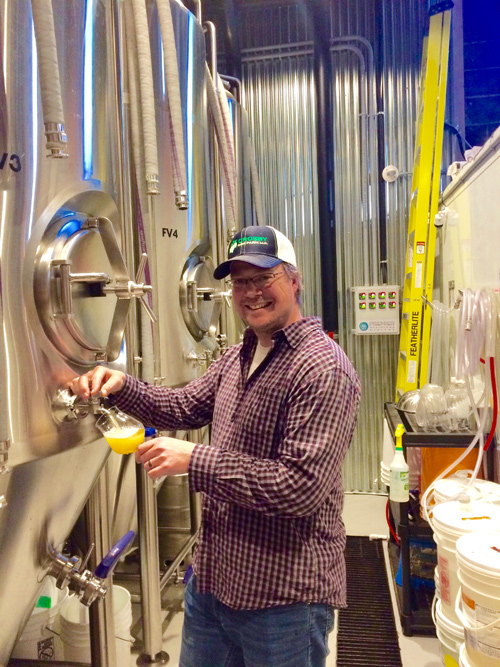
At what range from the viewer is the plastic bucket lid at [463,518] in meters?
1.50

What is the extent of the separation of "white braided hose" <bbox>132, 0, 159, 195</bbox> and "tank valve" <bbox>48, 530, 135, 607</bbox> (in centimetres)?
101

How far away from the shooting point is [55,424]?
1.10 m

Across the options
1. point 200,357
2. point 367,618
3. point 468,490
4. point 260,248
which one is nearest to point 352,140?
point 200,357

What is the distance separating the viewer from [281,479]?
105 centimetres

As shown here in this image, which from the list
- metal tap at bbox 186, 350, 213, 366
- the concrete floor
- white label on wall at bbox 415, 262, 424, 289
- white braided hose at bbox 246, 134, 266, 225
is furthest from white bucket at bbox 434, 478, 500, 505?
white braided hose at bbox 246, 134, 266, 225

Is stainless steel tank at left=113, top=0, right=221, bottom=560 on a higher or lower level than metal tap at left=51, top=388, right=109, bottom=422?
higher

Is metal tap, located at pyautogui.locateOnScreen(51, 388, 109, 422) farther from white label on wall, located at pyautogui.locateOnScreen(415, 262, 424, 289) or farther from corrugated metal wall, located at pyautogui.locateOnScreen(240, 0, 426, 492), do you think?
corrugated metal wall, located at pyautogui.locateOnScreen(240, 0, 426, 492)

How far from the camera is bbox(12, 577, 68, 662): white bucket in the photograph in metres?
1.72

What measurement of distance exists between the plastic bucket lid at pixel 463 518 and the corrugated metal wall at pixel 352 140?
7.02 feet

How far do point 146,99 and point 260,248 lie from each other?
601mm

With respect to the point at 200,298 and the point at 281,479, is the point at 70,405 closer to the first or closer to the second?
the point at 281,479

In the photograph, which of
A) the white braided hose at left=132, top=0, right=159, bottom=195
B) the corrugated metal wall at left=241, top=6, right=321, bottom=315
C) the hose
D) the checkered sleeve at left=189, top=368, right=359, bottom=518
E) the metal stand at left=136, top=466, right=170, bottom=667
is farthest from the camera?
the corrugated metal wall at left=241, top=6, right=321, bottom=315

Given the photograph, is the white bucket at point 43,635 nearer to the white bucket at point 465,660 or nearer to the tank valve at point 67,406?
the tank valve at point 67,406

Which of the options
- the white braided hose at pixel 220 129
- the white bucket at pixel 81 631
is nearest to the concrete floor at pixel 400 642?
the white bucket at pixel 81 631
